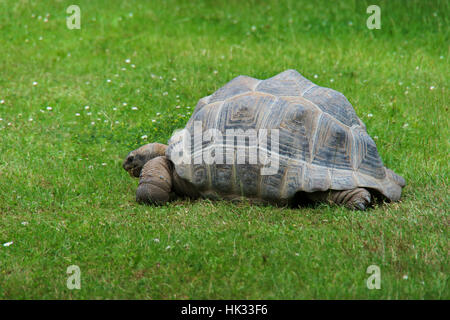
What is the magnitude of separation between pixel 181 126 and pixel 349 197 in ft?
9.94

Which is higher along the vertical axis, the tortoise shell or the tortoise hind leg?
the tortoise shell

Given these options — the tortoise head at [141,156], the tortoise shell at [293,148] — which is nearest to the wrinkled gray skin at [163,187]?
→ the tortoise head at [141,156]

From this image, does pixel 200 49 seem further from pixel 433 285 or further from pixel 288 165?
pixel 433 285

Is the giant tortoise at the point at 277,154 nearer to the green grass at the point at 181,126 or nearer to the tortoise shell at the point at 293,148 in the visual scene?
the tortoise shell at the point at 293,148

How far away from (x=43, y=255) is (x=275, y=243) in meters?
1.99

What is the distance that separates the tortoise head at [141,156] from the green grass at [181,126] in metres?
0.22

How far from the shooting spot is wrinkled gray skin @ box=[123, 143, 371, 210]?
19.1ft

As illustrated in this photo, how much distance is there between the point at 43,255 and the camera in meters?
5.01

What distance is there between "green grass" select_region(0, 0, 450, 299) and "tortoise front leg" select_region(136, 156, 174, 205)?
123mm

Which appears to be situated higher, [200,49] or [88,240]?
[200,49]

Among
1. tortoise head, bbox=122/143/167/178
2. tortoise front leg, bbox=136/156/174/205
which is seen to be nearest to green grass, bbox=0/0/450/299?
tortoise front leg, bbox=136/156/174/205

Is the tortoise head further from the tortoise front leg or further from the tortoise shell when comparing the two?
the tortoise shell

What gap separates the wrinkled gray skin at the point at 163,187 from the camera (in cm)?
582

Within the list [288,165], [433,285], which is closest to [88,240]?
[288,165]
